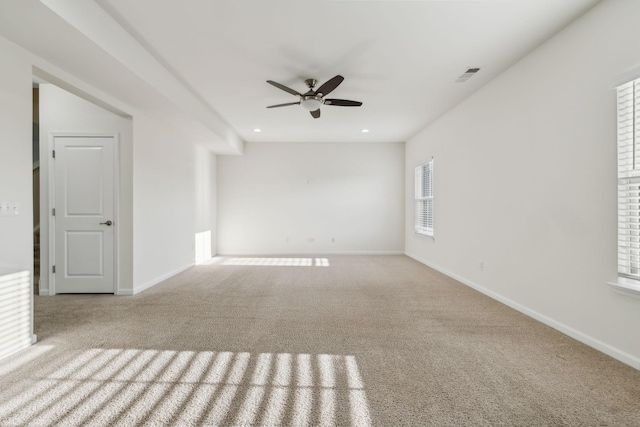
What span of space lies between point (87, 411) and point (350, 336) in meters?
1.81

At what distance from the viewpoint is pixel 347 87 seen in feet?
13.6

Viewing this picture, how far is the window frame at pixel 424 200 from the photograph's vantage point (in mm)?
6181

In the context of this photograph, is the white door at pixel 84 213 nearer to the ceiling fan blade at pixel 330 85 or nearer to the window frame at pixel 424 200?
the ceiling fan blade at pixel 330 85

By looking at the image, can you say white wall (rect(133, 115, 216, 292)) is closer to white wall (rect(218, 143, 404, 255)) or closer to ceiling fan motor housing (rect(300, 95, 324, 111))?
white wall (rect(218, 143, 404, 255))

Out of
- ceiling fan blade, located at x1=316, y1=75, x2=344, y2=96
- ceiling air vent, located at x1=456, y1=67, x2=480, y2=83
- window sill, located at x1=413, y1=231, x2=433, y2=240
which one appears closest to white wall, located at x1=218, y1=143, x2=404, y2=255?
window sill, located at x1=413, y1=231, x2=433, y2=240

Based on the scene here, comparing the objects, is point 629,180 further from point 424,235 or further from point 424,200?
point 424,200

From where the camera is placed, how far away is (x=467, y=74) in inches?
146

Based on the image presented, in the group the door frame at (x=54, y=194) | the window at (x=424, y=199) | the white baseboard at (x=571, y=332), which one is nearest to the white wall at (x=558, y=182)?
the white baseboard at (x=571, y=332)

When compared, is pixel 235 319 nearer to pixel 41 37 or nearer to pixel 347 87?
pixel 41 37

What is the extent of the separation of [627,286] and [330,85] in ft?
10.2

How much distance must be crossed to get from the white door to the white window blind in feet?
16.8

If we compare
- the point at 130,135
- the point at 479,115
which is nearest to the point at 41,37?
the point at 130,135

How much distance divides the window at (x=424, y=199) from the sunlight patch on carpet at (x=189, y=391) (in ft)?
15.0

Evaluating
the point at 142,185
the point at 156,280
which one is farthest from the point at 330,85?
the point at 156,280
